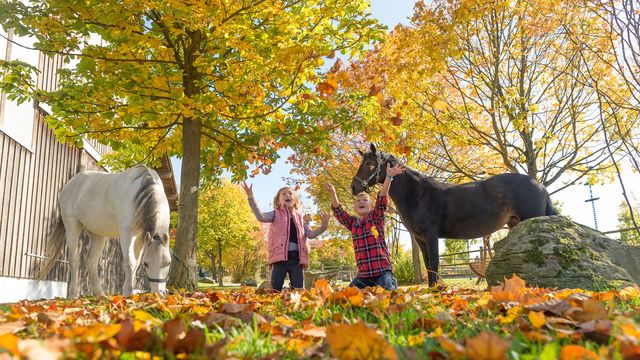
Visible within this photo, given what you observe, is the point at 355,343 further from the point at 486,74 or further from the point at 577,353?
the point at 486,74

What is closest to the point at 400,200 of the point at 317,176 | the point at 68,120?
the point at 68,120

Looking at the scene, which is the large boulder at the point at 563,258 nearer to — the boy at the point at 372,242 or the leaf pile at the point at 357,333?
the boy at the point at 372,242

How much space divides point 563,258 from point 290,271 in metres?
3.49

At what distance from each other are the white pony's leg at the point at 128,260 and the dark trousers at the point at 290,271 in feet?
6.11

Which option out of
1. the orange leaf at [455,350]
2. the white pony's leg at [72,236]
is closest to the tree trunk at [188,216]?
the white pony's leg at [72,236]

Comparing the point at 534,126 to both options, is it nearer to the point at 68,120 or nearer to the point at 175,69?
the point at 175,69

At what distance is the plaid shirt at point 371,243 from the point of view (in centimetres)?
563

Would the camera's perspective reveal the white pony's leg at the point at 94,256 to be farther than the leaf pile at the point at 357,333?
Yes

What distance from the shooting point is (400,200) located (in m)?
6.68

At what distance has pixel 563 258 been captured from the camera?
4.89m

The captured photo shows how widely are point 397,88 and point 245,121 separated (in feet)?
14.5

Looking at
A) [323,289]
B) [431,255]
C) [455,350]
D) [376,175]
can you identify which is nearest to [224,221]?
[376,175]

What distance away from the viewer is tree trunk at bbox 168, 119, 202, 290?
7.34 metres

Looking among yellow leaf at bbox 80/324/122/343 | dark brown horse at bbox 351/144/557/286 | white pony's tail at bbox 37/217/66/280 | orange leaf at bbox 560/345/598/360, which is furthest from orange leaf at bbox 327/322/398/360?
white pony's tail at bbox 37/217/66/280
